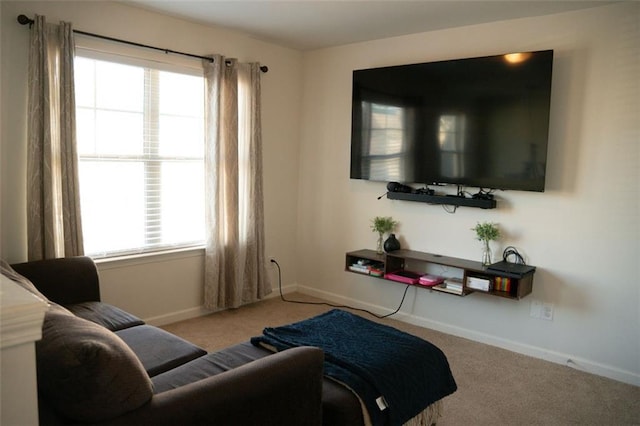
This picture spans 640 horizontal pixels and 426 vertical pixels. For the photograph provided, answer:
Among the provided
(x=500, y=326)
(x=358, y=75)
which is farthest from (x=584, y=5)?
(x=500, y=326)

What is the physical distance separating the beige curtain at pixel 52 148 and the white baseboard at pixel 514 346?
8.40 feet

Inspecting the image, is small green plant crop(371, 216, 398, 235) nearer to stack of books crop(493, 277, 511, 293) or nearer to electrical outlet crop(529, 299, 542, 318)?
stack of books crop(493, 277, 511, 293)

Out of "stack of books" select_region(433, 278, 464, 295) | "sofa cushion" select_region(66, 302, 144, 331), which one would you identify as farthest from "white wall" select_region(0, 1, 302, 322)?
"stack of books" select_region(433, 278, 464, 295)

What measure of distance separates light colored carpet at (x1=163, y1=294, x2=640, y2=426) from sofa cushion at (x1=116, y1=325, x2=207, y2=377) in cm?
101

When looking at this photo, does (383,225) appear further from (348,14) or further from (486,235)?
(348,14)

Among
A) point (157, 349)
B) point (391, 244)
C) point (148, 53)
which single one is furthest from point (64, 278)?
point (391, 244)

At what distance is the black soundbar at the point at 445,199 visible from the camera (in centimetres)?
372

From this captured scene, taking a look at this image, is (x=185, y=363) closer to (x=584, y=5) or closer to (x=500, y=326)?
(x=500, y=326)

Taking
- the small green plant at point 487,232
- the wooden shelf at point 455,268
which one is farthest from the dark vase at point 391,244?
the small green plant at point 487,232

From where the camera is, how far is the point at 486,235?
3.72m

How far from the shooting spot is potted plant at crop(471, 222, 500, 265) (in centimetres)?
371

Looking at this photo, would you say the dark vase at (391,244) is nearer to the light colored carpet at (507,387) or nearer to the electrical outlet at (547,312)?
the light colored carpet at (507,387)

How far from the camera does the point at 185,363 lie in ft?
7.84

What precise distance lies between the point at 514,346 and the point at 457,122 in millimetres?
1776
